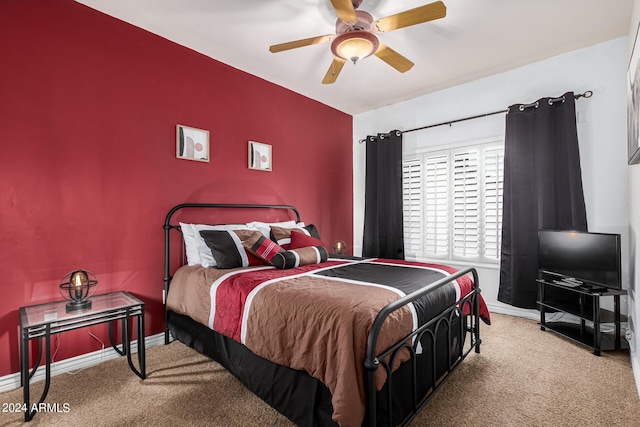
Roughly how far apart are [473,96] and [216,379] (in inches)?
152

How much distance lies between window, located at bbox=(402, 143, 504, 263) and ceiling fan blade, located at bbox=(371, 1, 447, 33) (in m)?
2.13

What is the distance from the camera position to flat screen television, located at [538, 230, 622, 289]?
2562 mm

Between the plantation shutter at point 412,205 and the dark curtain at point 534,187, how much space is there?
1035 millimetres

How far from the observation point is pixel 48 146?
2260mm

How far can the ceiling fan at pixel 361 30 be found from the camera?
1.93m

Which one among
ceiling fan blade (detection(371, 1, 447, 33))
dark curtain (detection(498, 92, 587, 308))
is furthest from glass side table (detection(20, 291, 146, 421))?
dark curtain (detection(498, 92, 587, 308))

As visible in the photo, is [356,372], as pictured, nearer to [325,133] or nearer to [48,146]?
[48,146]

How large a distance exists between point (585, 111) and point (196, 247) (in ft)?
12.4

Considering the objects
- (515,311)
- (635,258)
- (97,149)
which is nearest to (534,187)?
(635,258)

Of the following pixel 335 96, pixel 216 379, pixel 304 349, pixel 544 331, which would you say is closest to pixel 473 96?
pixel 335 96

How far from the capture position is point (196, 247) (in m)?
2.76

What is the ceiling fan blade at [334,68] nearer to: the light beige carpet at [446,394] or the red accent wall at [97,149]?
the red accent wall at [97,149]

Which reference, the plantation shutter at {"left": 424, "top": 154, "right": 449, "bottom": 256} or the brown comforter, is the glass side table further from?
the plantation shutter at {"left": 424, "top": 154, "right": 449, "bottom": 256}

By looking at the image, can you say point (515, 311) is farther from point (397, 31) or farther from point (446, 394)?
point (397, 31)
